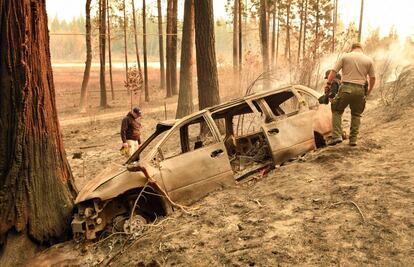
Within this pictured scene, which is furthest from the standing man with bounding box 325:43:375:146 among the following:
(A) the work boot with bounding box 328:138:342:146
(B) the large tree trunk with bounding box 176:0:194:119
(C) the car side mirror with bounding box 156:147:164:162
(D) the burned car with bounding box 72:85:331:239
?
(B) the large tree trunk with bounding box 176:0:194:119

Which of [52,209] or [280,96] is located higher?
[280,96]

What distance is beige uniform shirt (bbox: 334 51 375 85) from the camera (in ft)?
24.1

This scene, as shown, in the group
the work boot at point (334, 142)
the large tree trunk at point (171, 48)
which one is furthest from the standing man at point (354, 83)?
the large tree trunk at point (171, 48)

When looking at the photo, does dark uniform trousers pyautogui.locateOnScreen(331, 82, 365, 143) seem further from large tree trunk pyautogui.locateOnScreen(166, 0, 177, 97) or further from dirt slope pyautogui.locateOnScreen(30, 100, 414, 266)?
large tree trunk pyautogui.locateOnScreen(166, 0, 177, 97)

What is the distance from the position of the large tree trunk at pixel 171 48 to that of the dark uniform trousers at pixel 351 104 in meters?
19.9

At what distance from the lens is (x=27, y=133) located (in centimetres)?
643

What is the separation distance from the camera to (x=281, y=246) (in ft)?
14.9

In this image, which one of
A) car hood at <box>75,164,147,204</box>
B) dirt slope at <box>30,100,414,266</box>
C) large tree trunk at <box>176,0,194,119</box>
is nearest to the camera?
dirt slope at <box>30,100,414,266</box>

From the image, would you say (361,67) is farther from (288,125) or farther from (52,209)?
(52,209)

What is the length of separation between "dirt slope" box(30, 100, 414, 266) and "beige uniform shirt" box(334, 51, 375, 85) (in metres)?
1.19

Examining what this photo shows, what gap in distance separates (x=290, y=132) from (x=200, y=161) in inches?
69.8

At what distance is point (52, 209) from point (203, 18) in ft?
22.9

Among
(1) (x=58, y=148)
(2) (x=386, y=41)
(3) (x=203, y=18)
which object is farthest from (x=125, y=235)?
(2) (x=386, y=41)

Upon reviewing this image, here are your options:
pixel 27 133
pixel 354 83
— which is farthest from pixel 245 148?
pixel 27 133
